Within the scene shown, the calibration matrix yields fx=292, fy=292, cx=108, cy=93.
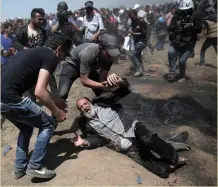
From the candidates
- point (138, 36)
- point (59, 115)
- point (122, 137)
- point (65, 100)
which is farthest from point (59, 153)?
point (138, 36)

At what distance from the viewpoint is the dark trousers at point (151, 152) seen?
386 cm

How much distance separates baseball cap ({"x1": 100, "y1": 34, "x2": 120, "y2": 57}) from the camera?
13.0ft

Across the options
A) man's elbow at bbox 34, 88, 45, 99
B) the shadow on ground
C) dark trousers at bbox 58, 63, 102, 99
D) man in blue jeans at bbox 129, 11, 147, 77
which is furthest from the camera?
man in blue jeans at bbox 129, 11, 147, 77

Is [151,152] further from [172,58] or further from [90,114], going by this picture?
[172,58]

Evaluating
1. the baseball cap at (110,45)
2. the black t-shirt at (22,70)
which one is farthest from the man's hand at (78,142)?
the baseball cap at (110,45)

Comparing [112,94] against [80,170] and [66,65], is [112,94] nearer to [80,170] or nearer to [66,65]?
[66,65]

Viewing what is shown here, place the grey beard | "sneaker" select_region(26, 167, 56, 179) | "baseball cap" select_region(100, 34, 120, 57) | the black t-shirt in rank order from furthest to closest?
the grey beard → "baseball cap" select_region(100, 34, 120, 57) → "sneaker" select_region(26, 167, 56, 179) → the black t-shirt

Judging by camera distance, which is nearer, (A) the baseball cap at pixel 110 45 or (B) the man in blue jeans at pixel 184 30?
(A) the baseball cap at pixel 110 45

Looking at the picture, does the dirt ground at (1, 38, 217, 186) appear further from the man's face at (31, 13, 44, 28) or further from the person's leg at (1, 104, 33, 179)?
the man's face at (31, 13, 44, 28)

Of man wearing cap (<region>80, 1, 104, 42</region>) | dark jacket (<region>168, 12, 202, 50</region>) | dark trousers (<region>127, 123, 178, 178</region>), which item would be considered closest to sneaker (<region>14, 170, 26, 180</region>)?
dark trousers (<region>127, 123, 178, 178</region>)

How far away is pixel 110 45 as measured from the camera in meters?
3.99

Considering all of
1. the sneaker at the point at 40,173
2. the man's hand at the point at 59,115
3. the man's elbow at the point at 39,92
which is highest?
the man's elbow at the point at 39,92

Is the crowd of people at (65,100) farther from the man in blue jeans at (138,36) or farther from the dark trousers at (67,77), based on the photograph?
the man in blue jeans at (138,36)

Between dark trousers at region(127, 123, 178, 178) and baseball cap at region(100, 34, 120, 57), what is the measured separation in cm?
108
